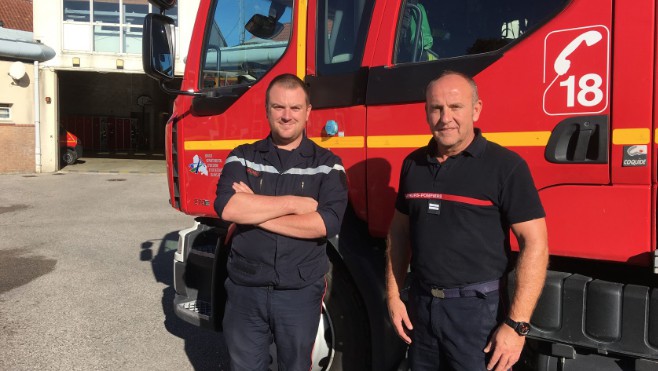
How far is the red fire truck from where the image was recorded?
199cm

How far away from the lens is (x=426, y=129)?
238 centimetres

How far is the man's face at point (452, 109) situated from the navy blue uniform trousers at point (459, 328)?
1.96 feet

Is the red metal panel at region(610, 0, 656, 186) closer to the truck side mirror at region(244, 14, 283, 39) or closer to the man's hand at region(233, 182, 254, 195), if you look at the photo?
the man's hand at region(233, 182, 254, 195)

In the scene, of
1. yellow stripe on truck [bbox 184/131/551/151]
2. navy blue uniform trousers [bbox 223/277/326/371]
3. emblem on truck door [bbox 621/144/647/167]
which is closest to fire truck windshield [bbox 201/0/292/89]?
yellow stripe on truck [bbox 184/131/551/151]

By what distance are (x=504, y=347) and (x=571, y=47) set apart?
47.1 inches

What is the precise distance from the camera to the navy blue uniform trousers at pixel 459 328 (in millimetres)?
1940

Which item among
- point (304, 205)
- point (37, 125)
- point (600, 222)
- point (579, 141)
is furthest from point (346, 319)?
point (37, 125)

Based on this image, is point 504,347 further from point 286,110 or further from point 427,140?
point 286,110

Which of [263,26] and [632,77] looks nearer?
[632,77]

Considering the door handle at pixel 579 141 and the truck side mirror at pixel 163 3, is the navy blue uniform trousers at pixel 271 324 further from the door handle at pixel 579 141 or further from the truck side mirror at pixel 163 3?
the truck side mirror at pixel 163 3

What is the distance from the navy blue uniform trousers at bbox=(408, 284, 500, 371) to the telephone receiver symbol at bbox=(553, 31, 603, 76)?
93cm

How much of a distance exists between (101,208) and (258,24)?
29.0ft

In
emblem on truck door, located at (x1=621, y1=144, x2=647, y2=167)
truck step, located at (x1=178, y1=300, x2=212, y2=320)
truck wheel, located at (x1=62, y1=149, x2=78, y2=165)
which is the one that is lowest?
truck step, located at (x1=178, y1=300, x2=212, y2=320)

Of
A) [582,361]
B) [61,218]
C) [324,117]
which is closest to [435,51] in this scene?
[324,117]
